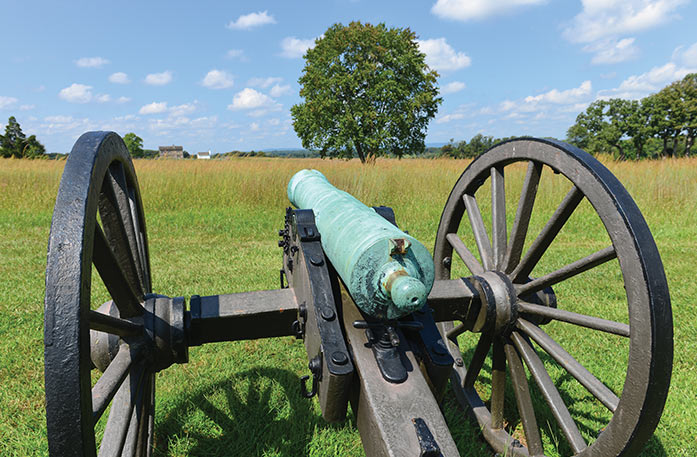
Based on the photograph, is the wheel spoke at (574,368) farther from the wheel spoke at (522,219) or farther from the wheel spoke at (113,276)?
the wheel spoke at (113,276)

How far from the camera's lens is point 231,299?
73.2 inches

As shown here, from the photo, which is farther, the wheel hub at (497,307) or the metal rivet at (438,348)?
the wheel hub at (497,307)

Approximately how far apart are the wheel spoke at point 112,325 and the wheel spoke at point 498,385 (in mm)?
1635

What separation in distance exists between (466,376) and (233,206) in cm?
759

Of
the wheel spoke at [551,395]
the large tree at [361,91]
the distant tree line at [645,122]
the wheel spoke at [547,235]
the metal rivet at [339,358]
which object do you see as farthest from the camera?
the distant tree line at [645,122]

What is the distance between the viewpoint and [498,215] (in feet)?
7.43

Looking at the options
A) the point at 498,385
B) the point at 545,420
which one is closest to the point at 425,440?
the point at 498,385

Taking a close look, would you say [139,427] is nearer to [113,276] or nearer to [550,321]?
[113,276]

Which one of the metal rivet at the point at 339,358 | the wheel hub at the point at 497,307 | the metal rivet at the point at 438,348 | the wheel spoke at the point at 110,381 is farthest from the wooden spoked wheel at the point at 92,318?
the wheel hub at the point at 497,307

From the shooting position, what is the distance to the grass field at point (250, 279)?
7.80 feet

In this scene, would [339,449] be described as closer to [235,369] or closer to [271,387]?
[271,387]

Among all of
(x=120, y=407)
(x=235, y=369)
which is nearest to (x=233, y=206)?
(x=235, y=369)

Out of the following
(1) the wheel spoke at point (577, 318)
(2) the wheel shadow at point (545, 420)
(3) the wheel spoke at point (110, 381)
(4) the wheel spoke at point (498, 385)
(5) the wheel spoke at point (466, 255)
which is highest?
(5) the wheel spoke at point (466, 255)

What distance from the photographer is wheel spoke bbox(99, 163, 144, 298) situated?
5.59 ft
